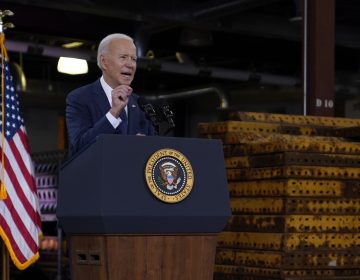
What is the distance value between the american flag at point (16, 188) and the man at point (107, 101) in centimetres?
238

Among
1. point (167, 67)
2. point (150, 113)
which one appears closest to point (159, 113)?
point (150, 113)

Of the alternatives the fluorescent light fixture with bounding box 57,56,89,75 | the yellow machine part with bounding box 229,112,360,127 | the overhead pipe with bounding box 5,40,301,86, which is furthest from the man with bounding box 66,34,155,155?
the fluorescent light fixture with bounding box 57,56,89,75

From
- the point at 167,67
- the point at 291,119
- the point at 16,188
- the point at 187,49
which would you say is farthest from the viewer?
the point at 187,49

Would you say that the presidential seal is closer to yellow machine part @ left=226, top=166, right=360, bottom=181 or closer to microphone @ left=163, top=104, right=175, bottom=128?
microphone @ left=163, top=104, right=175, bottom=128

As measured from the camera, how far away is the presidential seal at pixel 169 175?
9.96ft

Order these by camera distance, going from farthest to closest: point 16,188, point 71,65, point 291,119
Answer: point 71,65 → point 291,119 → point 16,188

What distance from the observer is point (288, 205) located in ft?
18.0

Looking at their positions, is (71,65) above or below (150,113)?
above

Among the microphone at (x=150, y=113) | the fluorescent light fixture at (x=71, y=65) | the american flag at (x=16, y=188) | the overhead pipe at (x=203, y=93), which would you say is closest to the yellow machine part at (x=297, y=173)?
the american flag at (x=16, y=188)

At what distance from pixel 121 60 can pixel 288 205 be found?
2.52 meters

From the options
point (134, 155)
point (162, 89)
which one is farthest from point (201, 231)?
point (162, 89)

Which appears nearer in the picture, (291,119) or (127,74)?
(127,74)

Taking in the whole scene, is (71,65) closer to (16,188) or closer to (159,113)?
(16,188)

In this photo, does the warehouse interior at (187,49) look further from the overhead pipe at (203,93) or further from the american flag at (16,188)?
the american flag at (16,188)
